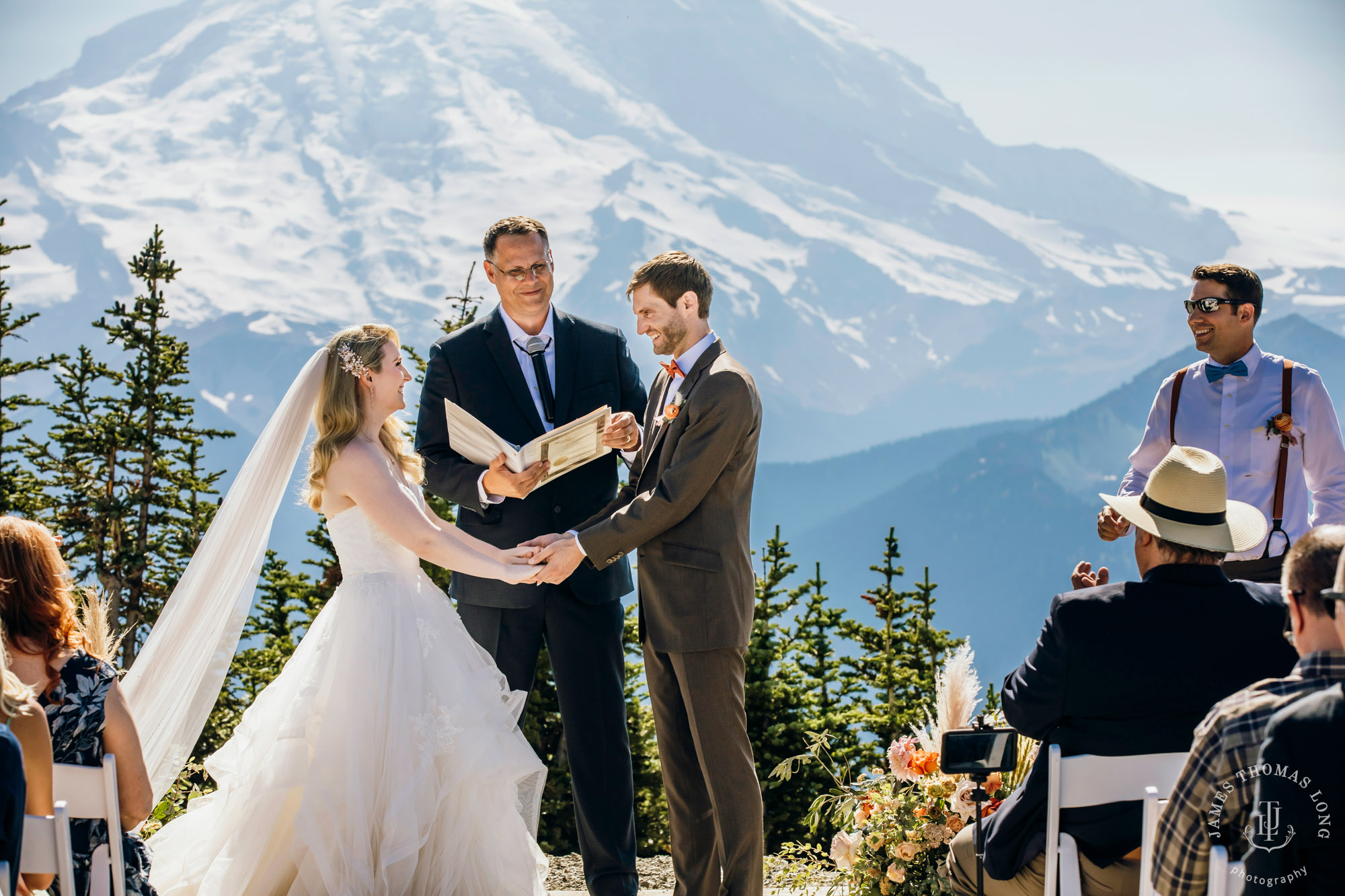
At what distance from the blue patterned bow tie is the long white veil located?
3.20 meters

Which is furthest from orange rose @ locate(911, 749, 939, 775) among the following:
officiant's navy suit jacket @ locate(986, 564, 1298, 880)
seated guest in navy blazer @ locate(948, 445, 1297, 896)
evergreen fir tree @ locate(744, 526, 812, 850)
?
evergreen fir tree @ locate(744, 526, 812, 850)

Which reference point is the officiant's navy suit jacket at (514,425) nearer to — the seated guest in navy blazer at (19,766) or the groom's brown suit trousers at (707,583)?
the groom's brown suit trousers at (707,583)

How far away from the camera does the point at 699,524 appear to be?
137 inches

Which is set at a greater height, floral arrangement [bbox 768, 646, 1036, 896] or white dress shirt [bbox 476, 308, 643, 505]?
white dress shirt [bbox 476, 308, 643, 505]

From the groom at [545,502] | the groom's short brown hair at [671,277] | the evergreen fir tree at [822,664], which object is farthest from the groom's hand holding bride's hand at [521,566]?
the evergreen fir tree at [822,664]

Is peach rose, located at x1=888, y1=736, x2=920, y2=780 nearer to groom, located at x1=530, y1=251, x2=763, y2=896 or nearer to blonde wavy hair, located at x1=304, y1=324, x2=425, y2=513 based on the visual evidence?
groom, located at x1=530, y1=251, x2=763, y2=896

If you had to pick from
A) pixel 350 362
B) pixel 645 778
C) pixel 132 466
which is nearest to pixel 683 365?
pixel 350 362

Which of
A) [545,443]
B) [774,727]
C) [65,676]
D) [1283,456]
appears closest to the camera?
[65,676]

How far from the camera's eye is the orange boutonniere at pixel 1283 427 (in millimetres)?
3957

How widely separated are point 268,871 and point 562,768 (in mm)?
3917

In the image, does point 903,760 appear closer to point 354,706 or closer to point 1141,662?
point 1141,662

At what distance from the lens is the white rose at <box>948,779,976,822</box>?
3416mm

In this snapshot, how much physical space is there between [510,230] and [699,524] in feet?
4.09

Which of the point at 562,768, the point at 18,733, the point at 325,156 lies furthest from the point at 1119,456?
the point at 18,733
